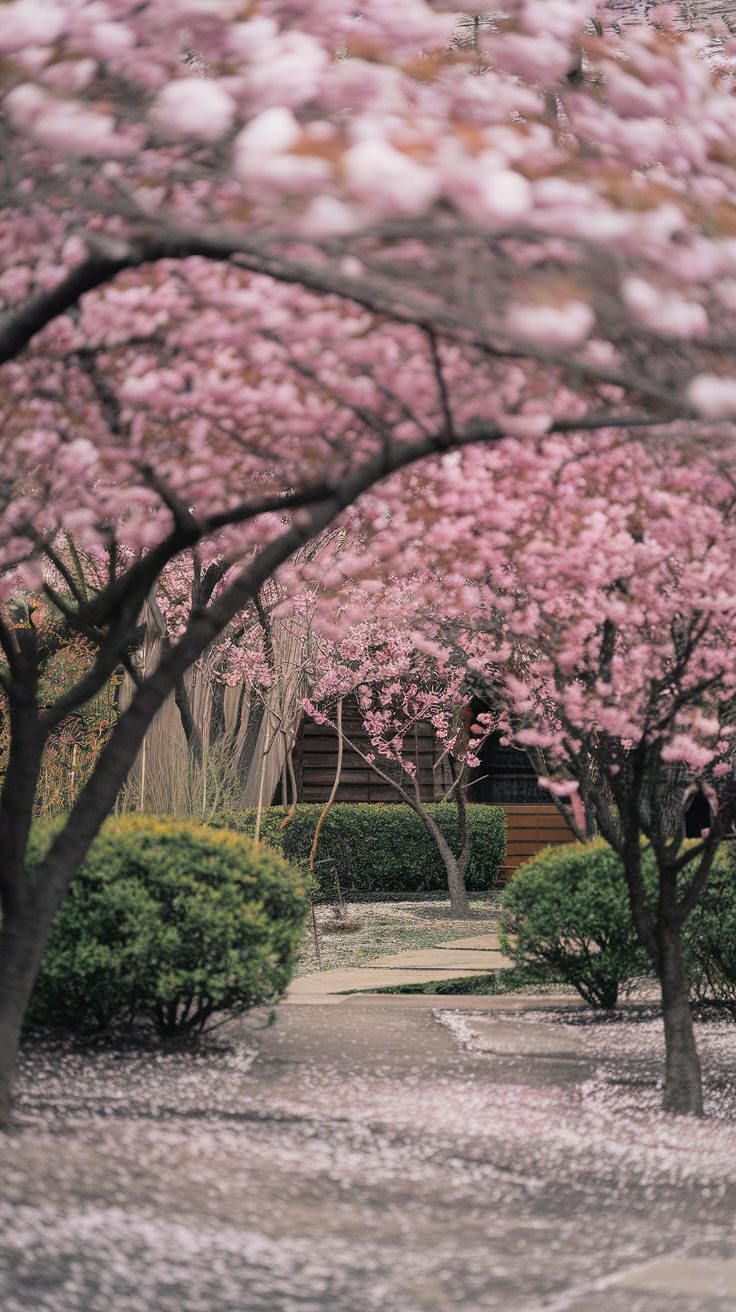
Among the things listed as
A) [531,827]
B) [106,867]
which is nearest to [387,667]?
[531,827]

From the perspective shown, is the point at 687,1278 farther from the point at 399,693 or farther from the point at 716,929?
the point at 399,693

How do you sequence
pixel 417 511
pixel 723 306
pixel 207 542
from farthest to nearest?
pixel 207 542 → pixel 417 511 → pixel 723 306

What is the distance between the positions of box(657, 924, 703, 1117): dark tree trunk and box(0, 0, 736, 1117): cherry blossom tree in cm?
242

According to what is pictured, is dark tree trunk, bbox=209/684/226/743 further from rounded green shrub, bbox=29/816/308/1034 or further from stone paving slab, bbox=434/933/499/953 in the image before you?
rounded green shrub, bbox=29/816/308/1034

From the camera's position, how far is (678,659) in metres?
6.82

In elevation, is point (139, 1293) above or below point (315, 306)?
Result: below

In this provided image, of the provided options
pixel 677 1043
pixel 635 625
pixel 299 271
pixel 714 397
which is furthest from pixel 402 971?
pixel 714 397

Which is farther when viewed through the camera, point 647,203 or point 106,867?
point 106,867

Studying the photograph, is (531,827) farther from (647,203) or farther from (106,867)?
(647,203)

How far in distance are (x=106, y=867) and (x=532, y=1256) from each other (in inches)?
147

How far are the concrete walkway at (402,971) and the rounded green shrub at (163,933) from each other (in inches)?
91.1

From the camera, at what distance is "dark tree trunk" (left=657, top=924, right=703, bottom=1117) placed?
6965 mm

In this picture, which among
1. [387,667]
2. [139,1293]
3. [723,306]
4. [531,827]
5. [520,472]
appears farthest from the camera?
[531,827]

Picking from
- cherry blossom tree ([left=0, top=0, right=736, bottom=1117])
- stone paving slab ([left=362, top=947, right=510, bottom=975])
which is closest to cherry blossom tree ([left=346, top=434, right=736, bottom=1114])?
cherry blossom tree ([left=0, top=0, right=736, bottom=1117])
